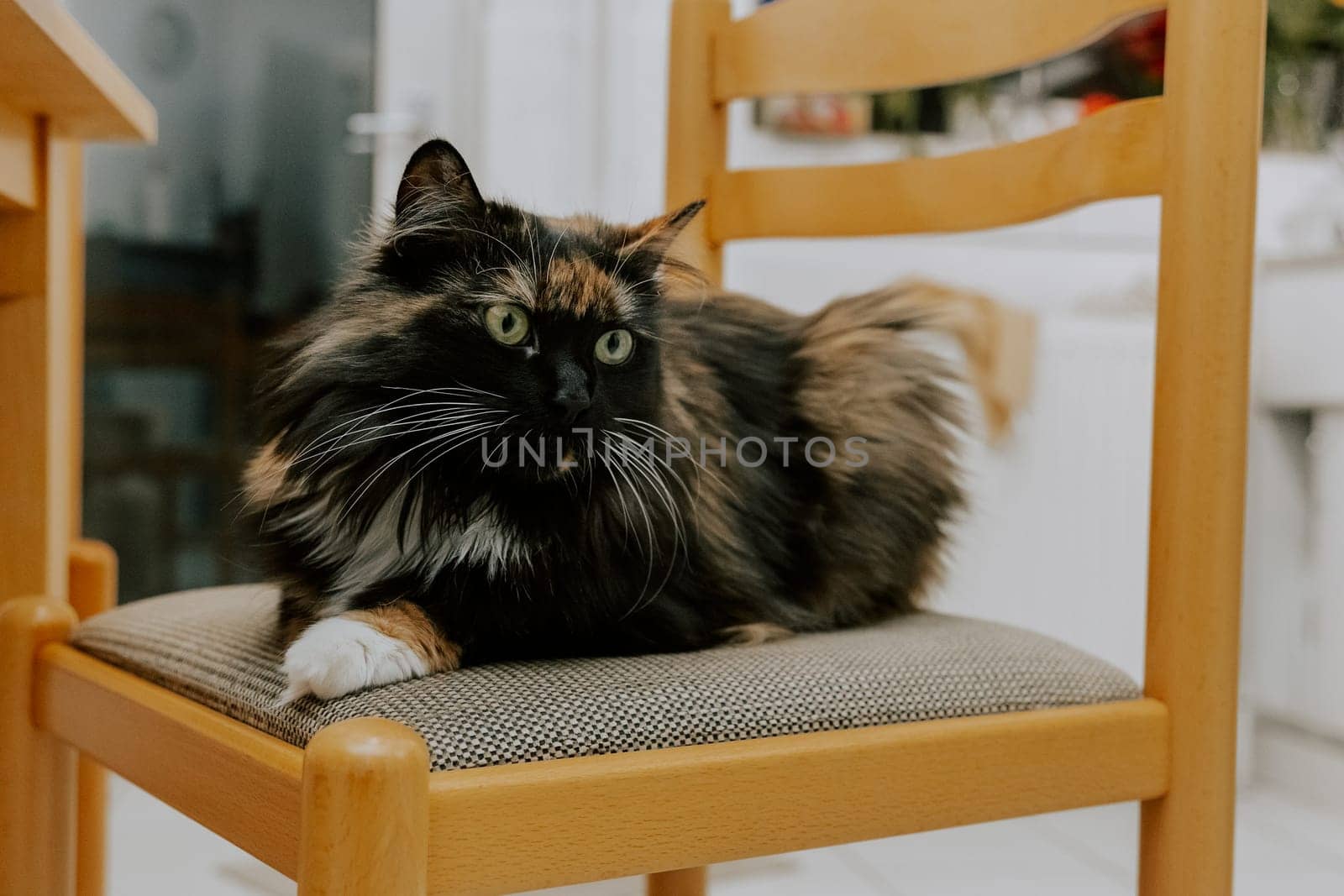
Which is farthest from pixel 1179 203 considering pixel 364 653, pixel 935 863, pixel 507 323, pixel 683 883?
pixel 935 863

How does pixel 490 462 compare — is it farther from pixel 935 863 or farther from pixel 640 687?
pixel 935 863

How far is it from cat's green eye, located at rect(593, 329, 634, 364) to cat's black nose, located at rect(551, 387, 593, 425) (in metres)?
0.06

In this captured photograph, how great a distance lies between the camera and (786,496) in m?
0.96

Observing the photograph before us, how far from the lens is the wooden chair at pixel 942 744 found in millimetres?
610

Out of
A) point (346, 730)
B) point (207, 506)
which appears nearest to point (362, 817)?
point (346, 730)

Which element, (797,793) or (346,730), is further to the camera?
(797,793)

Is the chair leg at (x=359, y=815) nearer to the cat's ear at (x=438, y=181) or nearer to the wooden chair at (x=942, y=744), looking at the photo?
the wooden chair at (x=942, y=744)

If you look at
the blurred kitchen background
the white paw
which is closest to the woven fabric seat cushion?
the white paw

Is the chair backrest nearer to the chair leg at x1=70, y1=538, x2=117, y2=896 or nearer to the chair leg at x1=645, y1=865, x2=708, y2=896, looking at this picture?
the chair leg at x1=645, y1=865, x2=708, y2=896

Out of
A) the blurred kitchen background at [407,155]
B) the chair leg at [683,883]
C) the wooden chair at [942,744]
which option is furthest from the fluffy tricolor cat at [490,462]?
the blurred kitchen background at [407,155]

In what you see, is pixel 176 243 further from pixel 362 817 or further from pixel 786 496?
pixel 362 817

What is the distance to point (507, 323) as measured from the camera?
0.74m

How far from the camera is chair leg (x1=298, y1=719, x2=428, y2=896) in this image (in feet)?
1.86

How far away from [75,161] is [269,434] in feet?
2.94
